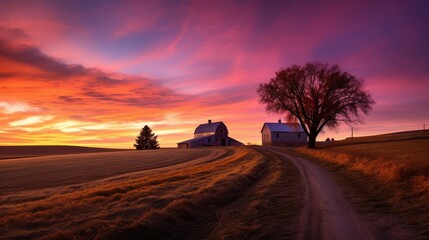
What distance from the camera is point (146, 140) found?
106 meters

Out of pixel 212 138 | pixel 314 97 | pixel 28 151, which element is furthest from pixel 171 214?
pixel 28 151

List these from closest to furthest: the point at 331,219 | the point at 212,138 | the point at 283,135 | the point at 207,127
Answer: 1. the point at 331,219
2. the point at 283,135
3. the point at 212,138
4. the point at 207,127

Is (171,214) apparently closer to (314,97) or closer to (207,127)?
(314,97)

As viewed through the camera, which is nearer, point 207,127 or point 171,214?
point 171,214

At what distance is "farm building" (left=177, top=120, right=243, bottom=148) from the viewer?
330 feet

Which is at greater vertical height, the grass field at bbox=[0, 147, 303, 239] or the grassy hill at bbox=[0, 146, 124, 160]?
the grassy hill at bbox=[0, 146, 124, 160]

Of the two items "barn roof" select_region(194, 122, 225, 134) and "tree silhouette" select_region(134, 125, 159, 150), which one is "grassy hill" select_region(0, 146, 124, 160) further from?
"barn roof" select_region(194, 122, 225, 134)

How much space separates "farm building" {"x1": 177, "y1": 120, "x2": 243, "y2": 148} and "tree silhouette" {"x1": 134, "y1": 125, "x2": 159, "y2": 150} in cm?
896

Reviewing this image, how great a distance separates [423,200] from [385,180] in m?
4.78

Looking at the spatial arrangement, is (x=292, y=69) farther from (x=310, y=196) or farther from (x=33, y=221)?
(x=33, y=221)

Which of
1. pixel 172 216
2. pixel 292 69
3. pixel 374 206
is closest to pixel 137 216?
pixel 172 216

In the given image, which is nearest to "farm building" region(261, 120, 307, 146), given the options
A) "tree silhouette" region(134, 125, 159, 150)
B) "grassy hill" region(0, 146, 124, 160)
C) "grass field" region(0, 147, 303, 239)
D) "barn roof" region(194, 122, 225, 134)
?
"barn roof" region(194, 122, 225, 134)

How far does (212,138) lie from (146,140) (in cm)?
2242

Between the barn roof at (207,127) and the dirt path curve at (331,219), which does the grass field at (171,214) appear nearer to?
the dirt path curve at (331,219)
